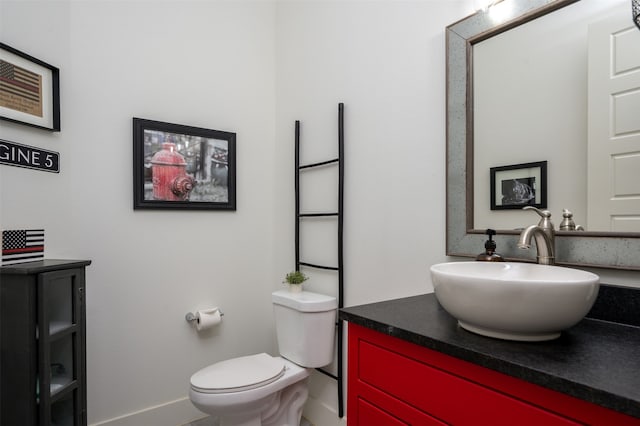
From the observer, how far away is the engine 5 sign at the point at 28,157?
4.90ft

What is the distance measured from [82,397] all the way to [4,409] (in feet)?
0.86

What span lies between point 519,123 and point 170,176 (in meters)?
1.79

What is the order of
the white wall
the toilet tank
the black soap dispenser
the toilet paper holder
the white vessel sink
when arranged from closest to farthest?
the white vessel sink < the black soap dispenser < the white wall < the toilet tank < the toilet paper holder

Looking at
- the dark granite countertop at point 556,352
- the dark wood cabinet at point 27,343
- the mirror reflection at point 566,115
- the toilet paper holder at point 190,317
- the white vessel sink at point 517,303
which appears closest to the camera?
the dark granite countertop at point 556,352

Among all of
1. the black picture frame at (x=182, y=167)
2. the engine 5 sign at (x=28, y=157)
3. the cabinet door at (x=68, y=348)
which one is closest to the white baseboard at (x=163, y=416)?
the cabinet door at (x=68, y=348)

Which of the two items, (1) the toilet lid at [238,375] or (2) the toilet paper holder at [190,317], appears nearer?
(1) the toilet lid at [238,375]

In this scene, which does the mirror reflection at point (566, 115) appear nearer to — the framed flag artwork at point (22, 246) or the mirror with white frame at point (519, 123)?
the mirror with white frame at point (519, 123)

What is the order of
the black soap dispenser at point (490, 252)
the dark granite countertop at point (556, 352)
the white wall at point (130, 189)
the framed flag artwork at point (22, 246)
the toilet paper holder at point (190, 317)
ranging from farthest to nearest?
the toilet paper holder at point (190, 317) → the white wall at point (130, 189) → the framed flag artwork at point (22, 246) → the black soap dispenser at point (490, 252) → the dark granite countertop at point (556, 352)

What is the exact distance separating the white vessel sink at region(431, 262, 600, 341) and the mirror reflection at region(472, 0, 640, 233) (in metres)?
0.33

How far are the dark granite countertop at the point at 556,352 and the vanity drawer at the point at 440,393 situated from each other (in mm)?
60

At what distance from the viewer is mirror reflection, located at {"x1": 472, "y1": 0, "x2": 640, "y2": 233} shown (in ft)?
3.25

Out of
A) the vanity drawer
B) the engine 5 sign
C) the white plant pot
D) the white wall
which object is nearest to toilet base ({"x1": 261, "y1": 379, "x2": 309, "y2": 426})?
the white plant pot

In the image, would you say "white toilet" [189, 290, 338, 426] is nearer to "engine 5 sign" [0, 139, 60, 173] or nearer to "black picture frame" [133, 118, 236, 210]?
"black picture frame" [133, 118, 236, 210]

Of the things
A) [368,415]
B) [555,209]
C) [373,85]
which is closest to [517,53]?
[555,209]
